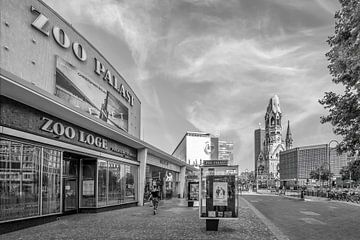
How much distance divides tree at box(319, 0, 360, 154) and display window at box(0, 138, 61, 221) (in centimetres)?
1103

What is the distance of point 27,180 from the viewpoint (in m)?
14.3

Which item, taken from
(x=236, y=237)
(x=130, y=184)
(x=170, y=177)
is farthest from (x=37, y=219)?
(x=170, y=177)

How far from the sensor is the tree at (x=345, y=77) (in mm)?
11922

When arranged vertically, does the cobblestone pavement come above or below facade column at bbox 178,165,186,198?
above

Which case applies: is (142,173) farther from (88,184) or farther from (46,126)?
(46,126)

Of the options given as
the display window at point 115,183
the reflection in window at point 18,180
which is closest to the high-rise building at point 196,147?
the display window at point 115,183

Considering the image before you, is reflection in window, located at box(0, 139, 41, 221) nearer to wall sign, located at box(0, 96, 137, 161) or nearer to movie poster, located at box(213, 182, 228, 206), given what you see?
wall sign, located at box(0, 96, 137, 161)

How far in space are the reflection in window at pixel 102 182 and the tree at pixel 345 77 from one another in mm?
12380

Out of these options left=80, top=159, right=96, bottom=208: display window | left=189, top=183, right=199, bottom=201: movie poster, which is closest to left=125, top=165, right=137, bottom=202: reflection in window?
left=189, top=183, right=199, bottom=201: movie poster

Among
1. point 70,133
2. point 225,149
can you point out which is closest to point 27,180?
point 70,133

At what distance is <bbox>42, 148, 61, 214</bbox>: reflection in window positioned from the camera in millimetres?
15719

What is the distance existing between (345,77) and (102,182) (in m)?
14.3

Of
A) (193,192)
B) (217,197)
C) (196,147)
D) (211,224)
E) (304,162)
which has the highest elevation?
(196,147)

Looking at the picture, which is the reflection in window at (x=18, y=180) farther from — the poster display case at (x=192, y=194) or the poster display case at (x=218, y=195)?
the poster display case at (x=192, y=194)
